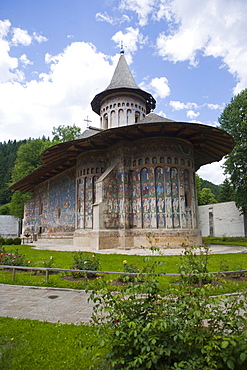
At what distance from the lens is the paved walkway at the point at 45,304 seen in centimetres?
423

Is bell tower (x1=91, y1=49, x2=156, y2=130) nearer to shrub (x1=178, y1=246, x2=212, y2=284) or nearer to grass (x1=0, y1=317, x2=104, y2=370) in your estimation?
grass (x1=0, y1=317, x2=104, y2=370)

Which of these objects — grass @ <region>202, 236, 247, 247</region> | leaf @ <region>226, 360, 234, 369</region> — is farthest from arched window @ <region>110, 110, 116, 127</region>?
leaf @ <region>226, 360, 234, 369</region>

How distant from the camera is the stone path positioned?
4219mm

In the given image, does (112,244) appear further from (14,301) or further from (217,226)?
(217,226)

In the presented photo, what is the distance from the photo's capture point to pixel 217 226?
26344 millimetres

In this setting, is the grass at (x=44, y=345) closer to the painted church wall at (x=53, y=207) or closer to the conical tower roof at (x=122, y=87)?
the painted church wall at (x=53, y=207)

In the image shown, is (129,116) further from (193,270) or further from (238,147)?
(193,270)

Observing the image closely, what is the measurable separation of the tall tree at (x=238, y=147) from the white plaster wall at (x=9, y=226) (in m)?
32.3

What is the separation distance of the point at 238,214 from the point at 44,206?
18.5 meters

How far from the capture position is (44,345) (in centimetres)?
320

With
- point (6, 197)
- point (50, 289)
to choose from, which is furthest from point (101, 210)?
point (6, 197)

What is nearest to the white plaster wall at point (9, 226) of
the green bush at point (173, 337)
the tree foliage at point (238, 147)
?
the tree foliage at point (238, 147)

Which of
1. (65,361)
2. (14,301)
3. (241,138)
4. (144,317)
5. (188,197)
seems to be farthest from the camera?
(241,138)

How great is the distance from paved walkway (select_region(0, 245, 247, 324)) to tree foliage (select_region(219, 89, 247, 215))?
18764 millimetres
